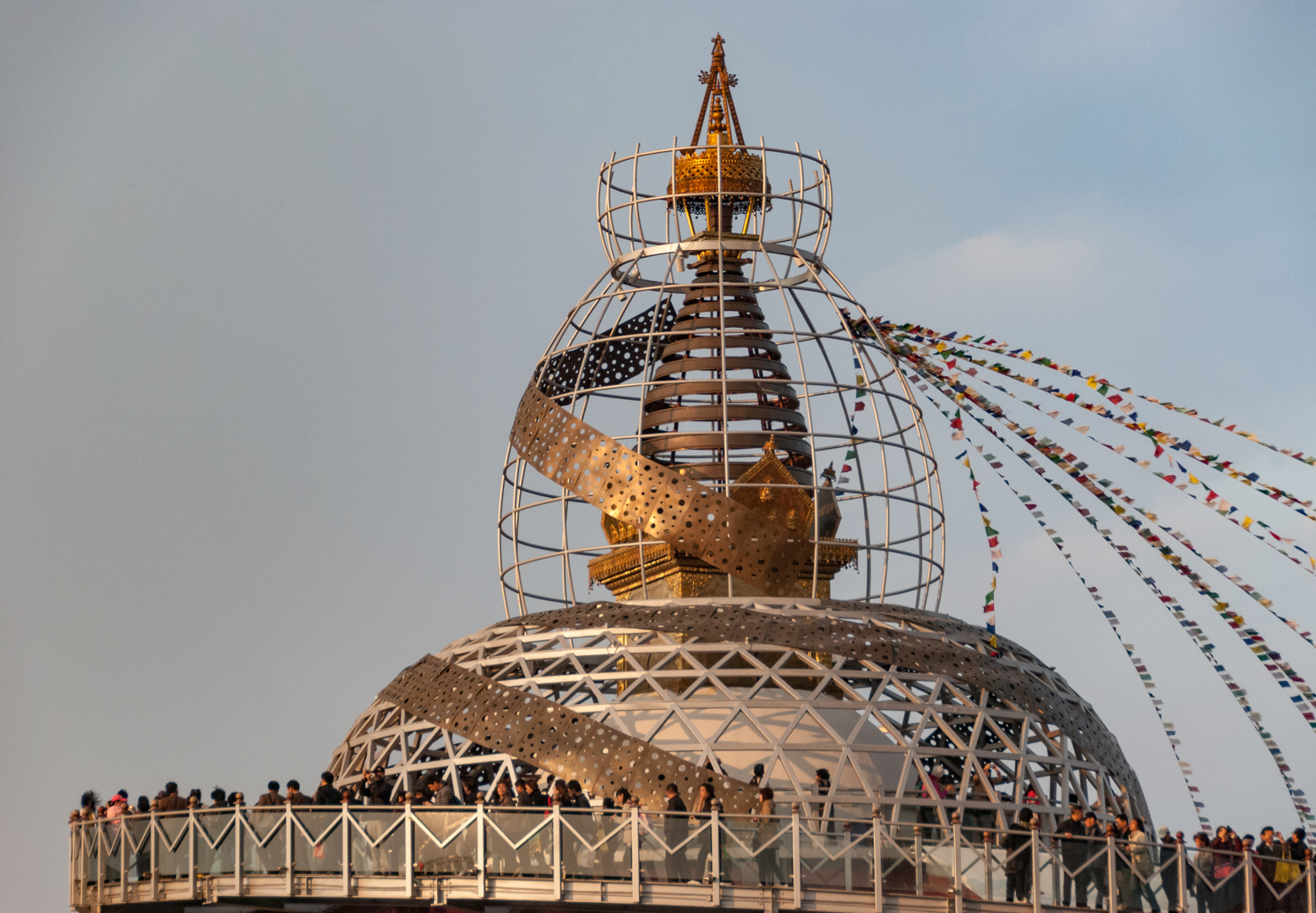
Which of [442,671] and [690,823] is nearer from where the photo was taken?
[690,823]

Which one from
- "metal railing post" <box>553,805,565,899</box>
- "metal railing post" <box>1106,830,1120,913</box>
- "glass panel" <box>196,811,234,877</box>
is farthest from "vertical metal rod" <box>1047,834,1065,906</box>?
"glass panel" <box>196,811,234,877</box>

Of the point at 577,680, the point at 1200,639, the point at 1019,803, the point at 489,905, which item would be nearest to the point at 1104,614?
the point at 1200,639

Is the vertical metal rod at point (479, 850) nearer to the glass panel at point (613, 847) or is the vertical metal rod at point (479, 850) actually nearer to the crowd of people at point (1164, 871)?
the glass panel at point (613, 847)

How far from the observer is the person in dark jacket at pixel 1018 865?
41750 mm

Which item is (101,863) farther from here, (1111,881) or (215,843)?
(1111,881)

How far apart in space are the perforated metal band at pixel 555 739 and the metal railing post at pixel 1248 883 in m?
7.09

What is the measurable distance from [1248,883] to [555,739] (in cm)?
1072

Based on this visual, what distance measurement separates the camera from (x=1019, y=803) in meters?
45.3

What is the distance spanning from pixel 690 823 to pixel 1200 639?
11136 millimetres

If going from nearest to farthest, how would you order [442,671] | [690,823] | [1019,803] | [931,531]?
[690,823] < [1019,803] < [442,671] < [931,531]

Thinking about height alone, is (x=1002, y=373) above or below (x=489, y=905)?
above

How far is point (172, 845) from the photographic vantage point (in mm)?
43781

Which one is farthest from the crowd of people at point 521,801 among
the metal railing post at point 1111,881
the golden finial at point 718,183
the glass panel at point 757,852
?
the golden finial at point 718,183

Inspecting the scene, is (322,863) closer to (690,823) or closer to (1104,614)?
(690,823)
